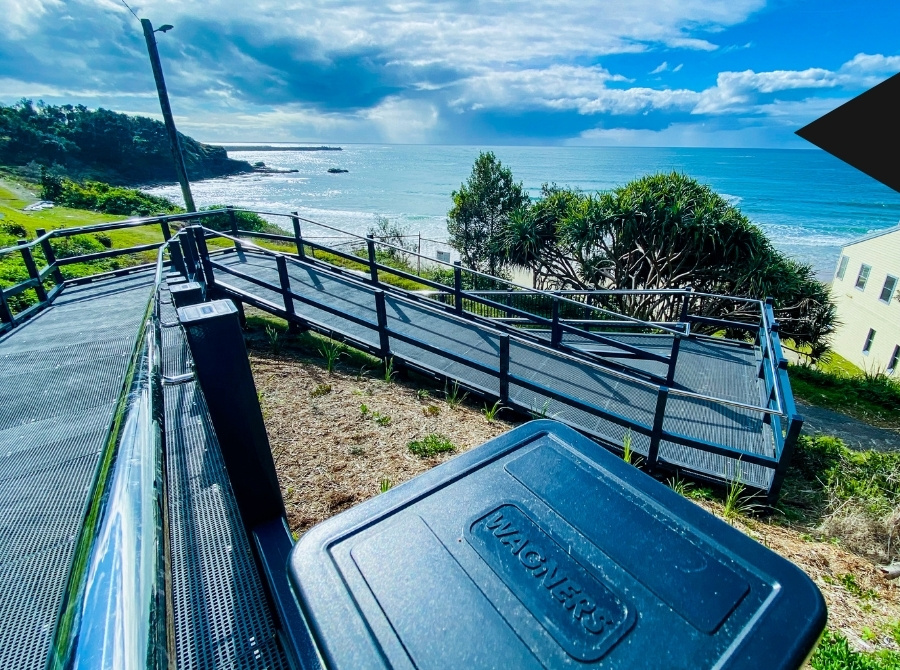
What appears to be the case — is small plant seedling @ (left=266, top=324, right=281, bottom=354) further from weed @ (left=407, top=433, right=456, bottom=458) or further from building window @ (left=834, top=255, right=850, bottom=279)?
building window @ (left=834, top=255, right=850, bottom=279)

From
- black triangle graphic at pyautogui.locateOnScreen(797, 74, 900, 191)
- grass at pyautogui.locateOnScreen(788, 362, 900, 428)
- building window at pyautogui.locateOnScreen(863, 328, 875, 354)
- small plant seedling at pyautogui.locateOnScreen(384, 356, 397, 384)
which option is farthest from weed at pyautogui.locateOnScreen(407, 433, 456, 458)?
building window at pyautogui.locateOnScreen(863, 328, 875, 354)

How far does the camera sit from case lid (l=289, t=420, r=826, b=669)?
870 mm

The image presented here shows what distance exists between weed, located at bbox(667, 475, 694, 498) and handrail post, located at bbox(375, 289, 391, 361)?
3.61m

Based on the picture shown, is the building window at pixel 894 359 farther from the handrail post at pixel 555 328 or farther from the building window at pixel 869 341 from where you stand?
the handrail post at pixel 555 328

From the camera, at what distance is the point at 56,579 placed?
1239mm

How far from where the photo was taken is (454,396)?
541 cm

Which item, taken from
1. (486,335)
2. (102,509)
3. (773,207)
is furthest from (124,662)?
(773,207)

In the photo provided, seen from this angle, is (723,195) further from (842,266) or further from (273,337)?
(273,337)

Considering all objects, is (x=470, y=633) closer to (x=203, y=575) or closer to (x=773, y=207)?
(x=203, y=575)

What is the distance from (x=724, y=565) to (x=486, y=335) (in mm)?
6162

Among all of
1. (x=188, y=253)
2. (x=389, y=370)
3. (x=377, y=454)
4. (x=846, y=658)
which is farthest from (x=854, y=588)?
(x=188, y=253)

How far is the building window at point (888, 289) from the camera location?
74.7 ft

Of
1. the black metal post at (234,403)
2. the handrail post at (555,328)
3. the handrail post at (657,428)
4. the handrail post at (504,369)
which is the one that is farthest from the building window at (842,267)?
the black metal post at (234,403)

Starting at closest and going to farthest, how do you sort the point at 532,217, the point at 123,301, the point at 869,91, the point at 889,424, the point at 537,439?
the point at 537,439 → the point at 869,91 → the point at 123,301 → the point at 889,424 → the point at 532,217
